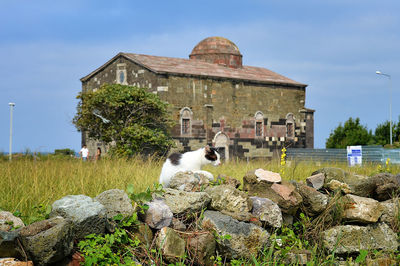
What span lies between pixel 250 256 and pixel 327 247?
2.12m

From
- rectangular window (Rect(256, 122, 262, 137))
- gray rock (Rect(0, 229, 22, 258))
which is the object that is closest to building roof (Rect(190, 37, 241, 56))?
rectangular window (Rect(256, 122, 262, 137))

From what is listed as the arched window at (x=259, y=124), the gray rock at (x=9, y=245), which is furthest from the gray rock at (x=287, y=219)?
the arched window at (x=259, y=124)

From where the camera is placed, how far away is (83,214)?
545 centimetres

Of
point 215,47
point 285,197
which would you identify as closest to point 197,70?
point 215,47

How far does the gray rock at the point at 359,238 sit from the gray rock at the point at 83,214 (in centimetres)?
432

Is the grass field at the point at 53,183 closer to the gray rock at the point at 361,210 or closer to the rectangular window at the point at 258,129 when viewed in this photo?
the gray rock at the point at 361,210

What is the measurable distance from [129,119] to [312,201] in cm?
1885

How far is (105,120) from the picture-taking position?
25.0 m

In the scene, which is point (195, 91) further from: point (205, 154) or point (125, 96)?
point (205, 154)

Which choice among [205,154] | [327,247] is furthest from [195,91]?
[327,247]

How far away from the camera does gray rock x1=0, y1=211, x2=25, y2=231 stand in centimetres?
544

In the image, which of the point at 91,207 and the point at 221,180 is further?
the point at 221,180

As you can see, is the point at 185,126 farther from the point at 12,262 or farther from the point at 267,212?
the point at 12,262

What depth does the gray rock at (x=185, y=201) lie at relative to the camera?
21.6 feet
